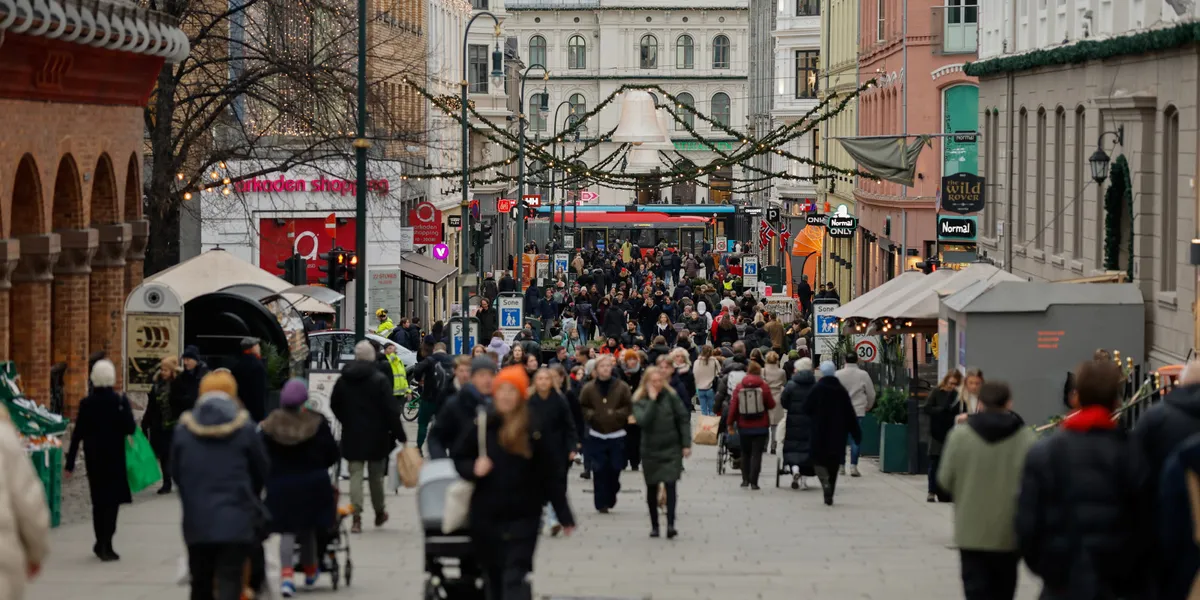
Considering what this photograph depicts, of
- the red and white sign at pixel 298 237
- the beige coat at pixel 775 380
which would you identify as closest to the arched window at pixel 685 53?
the red and white sign at pixel 298 237

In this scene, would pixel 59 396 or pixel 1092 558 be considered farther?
pixel 59 396

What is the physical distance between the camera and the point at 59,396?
85.3ft

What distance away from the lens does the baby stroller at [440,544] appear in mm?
11773

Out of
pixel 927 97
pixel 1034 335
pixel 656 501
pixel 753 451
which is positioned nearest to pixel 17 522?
pixel 656 501

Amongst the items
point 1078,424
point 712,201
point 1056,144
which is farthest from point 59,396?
point 712,201

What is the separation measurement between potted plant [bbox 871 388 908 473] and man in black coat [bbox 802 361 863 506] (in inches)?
161

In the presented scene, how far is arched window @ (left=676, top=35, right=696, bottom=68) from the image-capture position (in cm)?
15600

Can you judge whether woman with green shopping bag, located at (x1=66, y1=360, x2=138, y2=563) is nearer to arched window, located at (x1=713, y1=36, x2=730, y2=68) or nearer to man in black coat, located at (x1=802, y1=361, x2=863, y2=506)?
man in black coat, located at (x1=802, y1=361, x2=863, y2=506)

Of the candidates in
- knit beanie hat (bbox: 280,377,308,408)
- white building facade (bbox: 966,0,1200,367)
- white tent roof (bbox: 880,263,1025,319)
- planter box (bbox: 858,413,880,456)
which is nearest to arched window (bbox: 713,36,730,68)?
white building facade (bbox: 966,0,1200,367)

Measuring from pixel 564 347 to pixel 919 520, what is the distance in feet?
71.8

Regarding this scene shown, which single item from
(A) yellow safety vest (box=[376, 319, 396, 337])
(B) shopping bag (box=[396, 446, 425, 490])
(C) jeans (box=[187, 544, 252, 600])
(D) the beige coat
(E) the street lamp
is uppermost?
(E) the street lamp

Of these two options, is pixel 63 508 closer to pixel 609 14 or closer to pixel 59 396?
pixel 59 396

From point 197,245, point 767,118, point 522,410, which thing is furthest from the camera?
point 767,118

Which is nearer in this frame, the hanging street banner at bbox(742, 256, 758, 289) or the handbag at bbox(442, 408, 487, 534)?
the handbag at bbox(442, 408, 487, 534)
